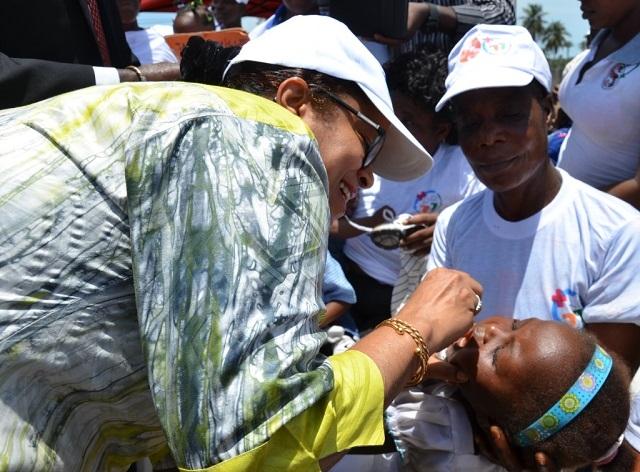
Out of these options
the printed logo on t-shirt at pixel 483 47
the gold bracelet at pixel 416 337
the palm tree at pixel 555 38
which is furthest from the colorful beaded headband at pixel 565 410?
the palm tree at pixel 555 38

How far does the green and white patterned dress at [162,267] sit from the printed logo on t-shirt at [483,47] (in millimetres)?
1680

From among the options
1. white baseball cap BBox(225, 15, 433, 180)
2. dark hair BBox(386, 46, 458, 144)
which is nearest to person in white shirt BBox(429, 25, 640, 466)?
dark hair BBox(386, 46, 458, 144)

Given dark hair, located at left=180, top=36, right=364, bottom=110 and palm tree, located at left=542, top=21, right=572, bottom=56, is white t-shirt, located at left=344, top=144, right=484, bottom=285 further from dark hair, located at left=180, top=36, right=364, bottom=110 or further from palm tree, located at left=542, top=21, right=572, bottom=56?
palm tree, located at left=542, top=21, right=572, bottom=56

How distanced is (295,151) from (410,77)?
2.51m

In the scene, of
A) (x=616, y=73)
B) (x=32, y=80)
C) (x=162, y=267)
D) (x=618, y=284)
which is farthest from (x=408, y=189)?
(x=162, y=267)

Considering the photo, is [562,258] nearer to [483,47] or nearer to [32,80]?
[483,47]

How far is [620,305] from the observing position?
7.73 feet

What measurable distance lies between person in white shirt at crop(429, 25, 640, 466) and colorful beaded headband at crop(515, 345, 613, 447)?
1.36 ft

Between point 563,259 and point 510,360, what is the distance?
1.94 feet

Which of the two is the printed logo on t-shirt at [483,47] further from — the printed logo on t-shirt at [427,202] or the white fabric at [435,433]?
the white fabric at [435,433]

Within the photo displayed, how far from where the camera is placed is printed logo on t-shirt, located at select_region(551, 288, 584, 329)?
8.04 feet

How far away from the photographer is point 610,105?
2982 millimetres

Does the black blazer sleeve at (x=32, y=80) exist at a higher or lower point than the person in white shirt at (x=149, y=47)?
higher

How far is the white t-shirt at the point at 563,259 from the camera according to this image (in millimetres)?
2400
